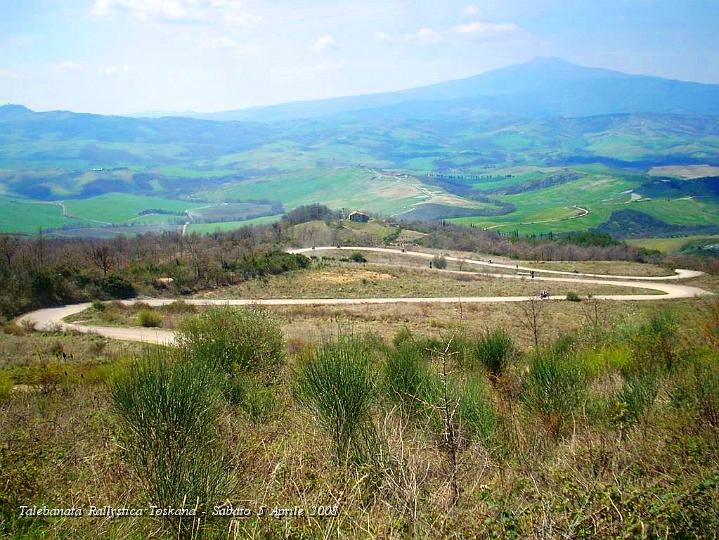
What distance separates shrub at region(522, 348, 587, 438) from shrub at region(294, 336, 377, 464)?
10.3ft

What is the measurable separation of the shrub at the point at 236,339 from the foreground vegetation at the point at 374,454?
116 inches

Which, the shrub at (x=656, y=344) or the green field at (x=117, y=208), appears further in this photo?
the green field at (x=117, y=208)

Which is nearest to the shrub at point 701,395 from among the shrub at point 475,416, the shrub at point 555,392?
the shrub at point 555,392

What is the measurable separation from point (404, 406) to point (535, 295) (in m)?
45.6

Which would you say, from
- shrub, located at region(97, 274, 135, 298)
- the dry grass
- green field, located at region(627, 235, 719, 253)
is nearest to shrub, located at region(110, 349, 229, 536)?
the dry grass

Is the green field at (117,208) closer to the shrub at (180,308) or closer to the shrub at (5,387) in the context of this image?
the shrub at (180,308)

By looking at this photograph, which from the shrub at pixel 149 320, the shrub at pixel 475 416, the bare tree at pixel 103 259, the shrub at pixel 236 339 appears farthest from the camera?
the bare tree at pixel 103 259

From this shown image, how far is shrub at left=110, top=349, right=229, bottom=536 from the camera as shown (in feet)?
16.5

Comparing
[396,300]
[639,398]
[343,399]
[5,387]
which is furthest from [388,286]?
[343,399]

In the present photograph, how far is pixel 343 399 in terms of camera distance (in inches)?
257

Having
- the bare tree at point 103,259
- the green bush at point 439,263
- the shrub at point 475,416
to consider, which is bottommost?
the green bush at point 439,263

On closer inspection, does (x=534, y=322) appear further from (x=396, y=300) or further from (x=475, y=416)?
(x=396, y=300)

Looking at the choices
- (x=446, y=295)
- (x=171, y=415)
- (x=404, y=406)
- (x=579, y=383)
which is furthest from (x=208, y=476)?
(x=446, y=295)

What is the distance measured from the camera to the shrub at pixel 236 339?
12.5 metres
